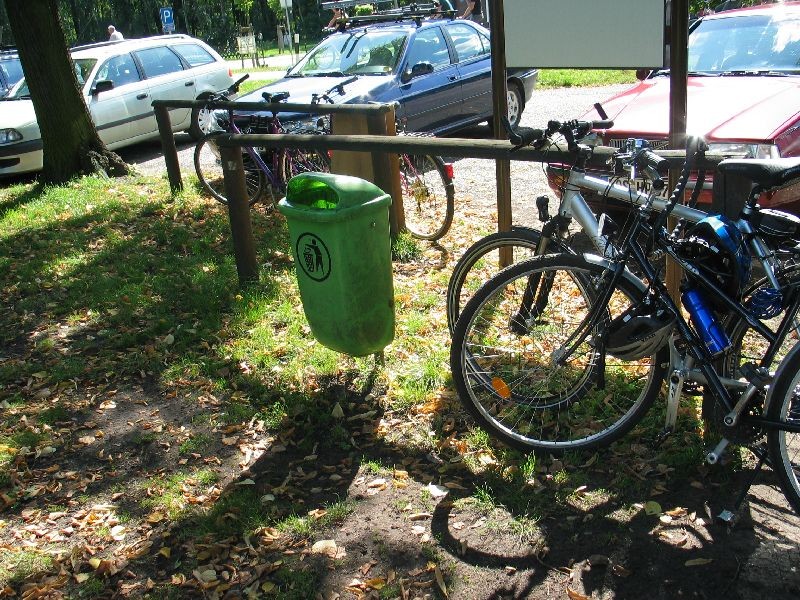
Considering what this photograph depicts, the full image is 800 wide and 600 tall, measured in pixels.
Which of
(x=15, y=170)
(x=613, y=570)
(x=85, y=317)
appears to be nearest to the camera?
(x=613, y=570)

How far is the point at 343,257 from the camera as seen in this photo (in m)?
4.25

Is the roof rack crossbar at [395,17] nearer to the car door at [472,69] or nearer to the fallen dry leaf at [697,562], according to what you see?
the car door at [472,69]

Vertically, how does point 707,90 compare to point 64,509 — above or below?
above

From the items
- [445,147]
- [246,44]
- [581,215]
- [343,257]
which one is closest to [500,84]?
[445,147]

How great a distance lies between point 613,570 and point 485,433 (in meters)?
1.11

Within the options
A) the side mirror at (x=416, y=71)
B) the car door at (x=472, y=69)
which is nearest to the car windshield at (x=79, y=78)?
the side mirror at (x=416, y=71)

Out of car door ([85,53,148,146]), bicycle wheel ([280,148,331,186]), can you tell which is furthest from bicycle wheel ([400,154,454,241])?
car door ([85,53,148,146])

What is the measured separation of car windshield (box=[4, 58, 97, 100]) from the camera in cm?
1212

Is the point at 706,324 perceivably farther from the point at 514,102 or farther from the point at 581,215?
the point at 514,102

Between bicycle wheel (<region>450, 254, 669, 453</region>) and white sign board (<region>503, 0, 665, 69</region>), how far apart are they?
1.42 metres

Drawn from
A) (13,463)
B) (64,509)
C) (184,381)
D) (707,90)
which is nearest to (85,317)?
(184,381)

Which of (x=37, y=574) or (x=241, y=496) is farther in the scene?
(x=241, y=496)

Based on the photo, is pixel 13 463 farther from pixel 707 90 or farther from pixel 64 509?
pixel 707 90

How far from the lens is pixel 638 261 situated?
3.46 meters
